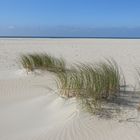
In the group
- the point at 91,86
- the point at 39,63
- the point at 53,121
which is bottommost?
the point at 53,121

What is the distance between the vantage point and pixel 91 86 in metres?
4.92

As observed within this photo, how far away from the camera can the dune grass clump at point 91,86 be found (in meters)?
4.79

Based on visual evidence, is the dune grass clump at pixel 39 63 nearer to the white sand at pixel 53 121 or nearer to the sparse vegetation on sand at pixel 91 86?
the white sand at pixel 53 121

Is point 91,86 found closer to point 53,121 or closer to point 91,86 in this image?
point 91,86

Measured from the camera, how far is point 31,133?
4152 millimetres

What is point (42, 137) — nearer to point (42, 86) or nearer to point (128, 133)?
point (128, 133)

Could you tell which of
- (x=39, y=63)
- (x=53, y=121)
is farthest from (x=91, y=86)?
(x=39, y=63)

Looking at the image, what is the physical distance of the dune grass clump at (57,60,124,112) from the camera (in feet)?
15.7

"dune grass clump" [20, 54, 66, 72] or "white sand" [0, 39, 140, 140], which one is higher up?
"dune grass clump" [20, 54, 66, 72]

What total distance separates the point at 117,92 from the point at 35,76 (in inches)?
113

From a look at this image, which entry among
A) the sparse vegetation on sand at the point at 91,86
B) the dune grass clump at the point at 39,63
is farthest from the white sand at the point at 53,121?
the dune grass clump at the point at 39,63

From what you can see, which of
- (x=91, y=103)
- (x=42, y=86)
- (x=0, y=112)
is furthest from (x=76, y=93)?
(x=42, y=86)

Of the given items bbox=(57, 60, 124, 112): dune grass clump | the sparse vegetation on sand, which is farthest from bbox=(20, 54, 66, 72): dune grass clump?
bbox=(57, 60, 124, 112): dune grass clump

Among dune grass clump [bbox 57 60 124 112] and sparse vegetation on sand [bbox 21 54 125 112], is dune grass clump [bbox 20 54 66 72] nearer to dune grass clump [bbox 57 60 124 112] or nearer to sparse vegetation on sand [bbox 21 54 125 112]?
sparse vegetation on sand [bbox 21 54 125 112]
